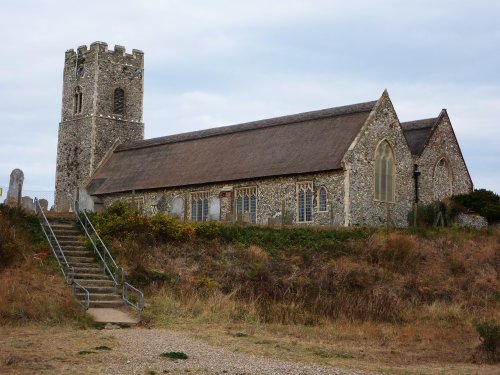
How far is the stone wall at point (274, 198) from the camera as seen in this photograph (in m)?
37.3

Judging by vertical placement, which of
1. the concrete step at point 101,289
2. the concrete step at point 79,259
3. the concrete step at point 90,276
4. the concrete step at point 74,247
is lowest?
the concrete step at point 101,289

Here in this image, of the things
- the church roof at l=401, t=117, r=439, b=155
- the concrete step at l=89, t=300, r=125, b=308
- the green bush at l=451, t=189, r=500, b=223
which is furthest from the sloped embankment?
the church roof at l=401, t=117, r=439, b=155

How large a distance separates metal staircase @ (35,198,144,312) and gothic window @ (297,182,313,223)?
12.5 meters

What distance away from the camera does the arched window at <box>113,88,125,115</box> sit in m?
56.3

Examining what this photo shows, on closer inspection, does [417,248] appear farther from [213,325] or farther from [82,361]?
[82,361]

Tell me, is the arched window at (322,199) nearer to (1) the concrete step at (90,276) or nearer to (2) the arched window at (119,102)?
(1) the concrete step at (90,276)

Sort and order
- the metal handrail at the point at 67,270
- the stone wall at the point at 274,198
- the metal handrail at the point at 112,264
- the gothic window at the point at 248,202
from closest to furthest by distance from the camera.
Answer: the metal handrail at the point at 67,270
the metal handrail at the point at 112,264
the stone wall at the point at 274,198
the gothic window at the point at 248,202

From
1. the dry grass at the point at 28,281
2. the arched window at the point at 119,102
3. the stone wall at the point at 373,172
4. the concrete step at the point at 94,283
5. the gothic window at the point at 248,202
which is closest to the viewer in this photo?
the dry grass at the point at 28,281

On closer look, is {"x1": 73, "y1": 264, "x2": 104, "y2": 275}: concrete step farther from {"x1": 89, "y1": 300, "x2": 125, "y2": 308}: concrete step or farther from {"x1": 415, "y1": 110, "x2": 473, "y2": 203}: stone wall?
{"x1": 415, "y1": 110, "x2": 473, "y2": 203}: stone wall

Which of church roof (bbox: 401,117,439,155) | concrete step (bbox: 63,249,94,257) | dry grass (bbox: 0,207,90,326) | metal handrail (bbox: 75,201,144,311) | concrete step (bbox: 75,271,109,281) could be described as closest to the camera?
dry grass (bbox: 0,207,90,326)

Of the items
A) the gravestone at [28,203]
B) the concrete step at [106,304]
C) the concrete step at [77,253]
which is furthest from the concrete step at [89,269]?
the gravestone at [28,203]

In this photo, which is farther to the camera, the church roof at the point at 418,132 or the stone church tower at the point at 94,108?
the stone church tower at the point at 94,108

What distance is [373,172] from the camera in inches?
1542

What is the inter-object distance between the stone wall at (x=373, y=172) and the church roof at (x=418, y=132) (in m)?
2.03
